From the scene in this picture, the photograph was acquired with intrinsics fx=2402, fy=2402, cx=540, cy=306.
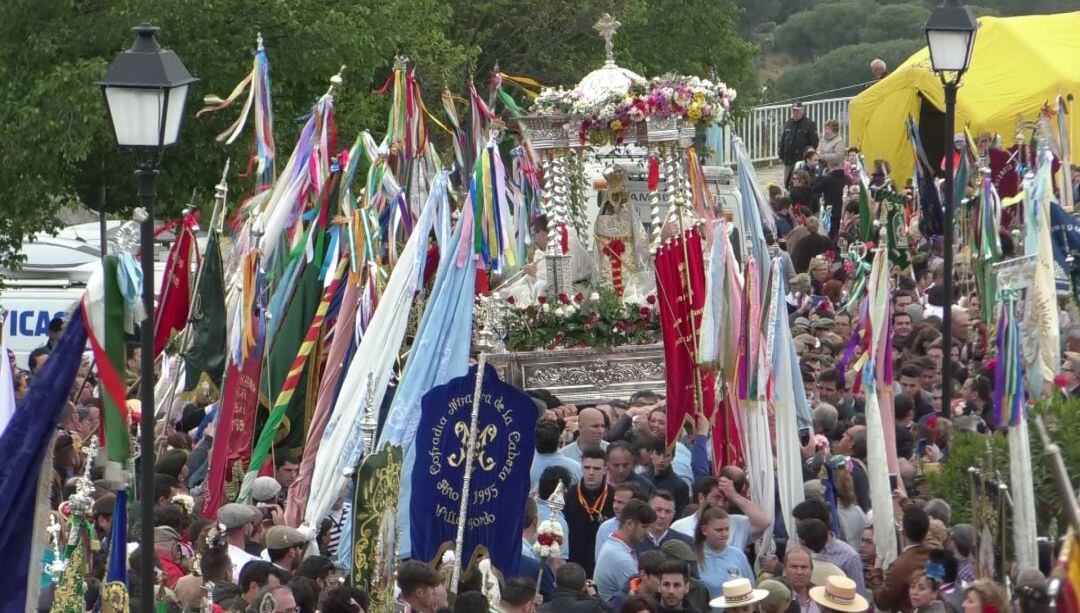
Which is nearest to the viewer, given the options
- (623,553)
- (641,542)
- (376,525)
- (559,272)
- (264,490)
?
(376,525)

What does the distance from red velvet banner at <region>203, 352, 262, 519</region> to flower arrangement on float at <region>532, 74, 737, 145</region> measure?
555 cm

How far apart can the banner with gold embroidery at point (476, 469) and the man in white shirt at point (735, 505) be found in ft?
3.40

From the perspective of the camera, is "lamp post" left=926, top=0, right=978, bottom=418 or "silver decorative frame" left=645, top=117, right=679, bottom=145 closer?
"lamp post" left=926, top=0, right=978, bottom=418

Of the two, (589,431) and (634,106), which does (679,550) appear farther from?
(634,106)

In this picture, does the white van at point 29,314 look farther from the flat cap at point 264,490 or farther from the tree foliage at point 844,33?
the tree foliage at point 844,33

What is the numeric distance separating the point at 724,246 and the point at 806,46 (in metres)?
51.1

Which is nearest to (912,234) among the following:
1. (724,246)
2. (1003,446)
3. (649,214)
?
(649,214)

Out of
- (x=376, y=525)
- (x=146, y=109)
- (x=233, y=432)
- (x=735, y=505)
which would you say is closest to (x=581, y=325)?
(x=233, y=432)

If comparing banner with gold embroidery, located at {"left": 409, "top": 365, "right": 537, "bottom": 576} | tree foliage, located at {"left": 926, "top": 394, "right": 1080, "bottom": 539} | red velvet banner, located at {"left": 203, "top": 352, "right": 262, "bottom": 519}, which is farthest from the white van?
tree foliage, located at {"left": 926, "top": 394, "right": 1080, "bottom": 539}

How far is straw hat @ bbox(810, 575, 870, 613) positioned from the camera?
1223 centimetres

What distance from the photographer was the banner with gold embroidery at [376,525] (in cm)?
1235

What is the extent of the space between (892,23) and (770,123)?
21.5 m

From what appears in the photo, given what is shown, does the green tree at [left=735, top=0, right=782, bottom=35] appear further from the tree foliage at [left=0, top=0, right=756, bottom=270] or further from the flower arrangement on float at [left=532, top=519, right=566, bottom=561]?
the flower arrangement on float at [left=532, top=519, right=566, bottom=561]

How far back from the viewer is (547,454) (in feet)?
51.8
